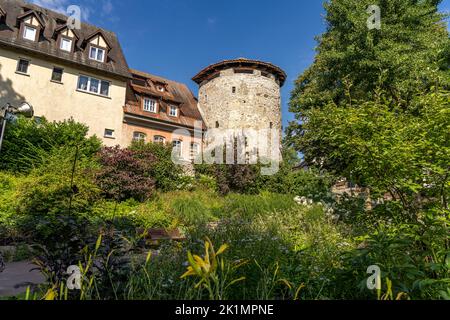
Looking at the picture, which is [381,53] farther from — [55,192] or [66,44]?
[66,44]

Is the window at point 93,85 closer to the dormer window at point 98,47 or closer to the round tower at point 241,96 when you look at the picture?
the dormer window at point 98,47

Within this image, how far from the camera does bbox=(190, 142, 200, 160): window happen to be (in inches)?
885

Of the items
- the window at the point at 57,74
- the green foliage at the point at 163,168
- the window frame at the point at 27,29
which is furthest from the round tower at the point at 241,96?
the window frame at the point at 27,29

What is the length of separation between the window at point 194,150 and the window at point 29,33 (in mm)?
12779

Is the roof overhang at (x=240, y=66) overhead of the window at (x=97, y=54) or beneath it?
overhead

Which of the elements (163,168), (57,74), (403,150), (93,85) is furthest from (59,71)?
(403,150)

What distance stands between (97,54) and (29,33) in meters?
4.02

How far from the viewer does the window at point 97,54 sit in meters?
19.5

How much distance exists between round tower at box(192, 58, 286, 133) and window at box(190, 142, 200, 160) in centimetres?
303

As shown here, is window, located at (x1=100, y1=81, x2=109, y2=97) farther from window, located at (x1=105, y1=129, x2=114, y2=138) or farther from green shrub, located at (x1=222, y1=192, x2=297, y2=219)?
green shrub, located at (x1=222, y1=192, x2=297, y2=219)

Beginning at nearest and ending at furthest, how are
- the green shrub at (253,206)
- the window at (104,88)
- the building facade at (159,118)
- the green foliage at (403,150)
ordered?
the green foliage at (403,150) < the green shrub at (253,206) < the window at (104,88) < the building facade at (159,118)

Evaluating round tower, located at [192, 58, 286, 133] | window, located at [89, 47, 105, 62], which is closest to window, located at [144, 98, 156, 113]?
window, located at [89, 47, 105, 62]

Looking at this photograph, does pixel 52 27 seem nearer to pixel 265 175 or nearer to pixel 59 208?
pixel 59 208

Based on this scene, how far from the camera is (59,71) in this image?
18.0 meters
